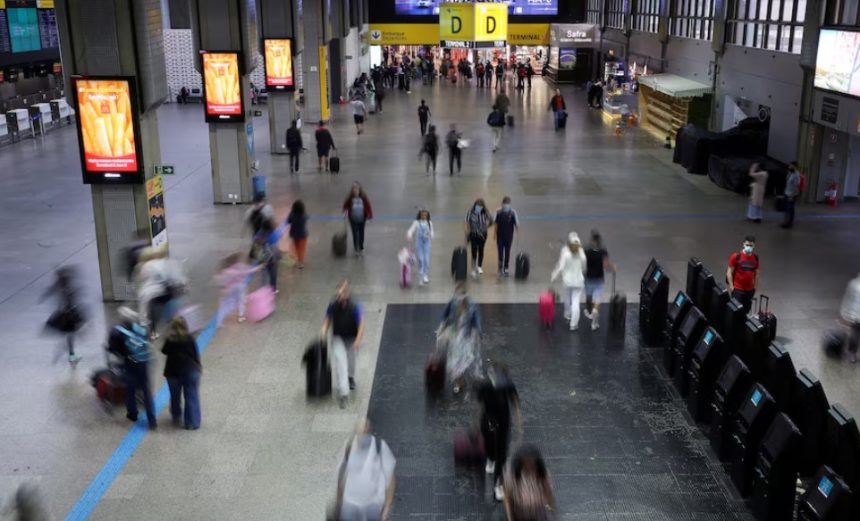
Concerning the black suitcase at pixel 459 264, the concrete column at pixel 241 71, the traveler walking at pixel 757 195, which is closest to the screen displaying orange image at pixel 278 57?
the concrete column at pixel 241 71

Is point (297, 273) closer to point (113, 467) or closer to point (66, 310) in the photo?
point (66, 310)

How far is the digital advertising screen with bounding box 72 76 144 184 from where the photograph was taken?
1246cm

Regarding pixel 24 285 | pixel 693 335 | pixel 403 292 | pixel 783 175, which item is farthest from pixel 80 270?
pixel 783 175

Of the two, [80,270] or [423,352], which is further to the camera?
[80,270]

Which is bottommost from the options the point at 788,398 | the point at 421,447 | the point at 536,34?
the point at 421,447

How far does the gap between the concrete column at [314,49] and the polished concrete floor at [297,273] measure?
9.63 feet

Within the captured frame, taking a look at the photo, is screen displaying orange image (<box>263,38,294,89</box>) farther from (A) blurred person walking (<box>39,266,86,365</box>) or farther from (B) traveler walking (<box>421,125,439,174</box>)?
(A) blurred person walking (<box>39,266,86,365</box>)

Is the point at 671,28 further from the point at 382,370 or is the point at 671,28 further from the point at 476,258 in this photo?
the point at 382,370

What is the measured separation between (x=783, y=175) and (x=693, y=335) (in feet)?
41.5

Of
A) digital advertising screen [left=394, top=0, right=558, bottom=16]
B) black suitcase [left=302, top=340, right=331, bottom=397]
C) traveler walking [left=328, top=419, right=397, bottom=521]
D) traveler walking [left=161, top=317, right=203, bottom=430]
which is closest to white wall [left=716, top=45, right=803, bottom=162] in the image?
black suitcase [left=302, top=340, right=331, bottom=397]

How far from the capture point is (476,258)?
14.7 metres

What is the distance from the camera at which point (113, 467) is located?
856 cm

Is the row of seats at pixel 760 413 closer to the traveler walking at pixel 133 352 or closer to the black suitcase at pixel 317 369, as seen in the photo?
the black suitcase at pixel 317 369

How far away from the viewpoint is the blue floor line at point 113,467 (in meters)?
7.83
